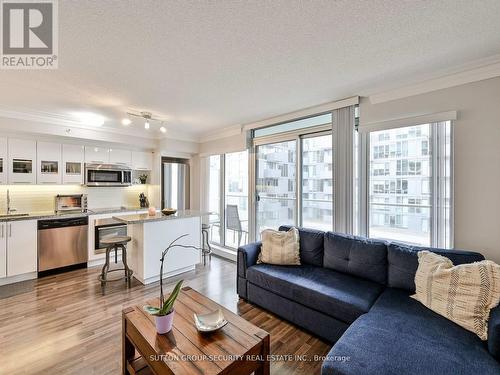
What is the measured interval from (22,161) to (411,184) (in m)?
5.61

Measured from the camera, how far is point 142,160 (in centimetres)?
507

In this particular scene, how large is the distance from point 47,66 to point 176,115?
1757 mm

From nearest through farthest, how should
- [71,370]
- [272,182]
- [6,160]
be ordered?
[71,370], [6,160], [272,182]

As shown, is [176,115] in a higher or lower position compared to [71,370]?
higher

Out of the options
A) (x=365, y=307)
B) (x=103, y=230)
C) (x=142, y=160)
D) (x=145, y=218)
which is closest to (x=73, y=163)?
(x=142, y=160)

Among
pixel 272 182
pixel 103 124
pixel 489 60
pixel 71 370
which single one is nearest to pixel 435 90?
pixel 489 60

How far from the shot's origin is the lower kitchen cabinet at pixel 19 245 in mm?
3297

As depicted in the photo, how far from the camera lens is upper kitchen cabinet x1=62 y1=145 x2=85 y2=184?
4.10m

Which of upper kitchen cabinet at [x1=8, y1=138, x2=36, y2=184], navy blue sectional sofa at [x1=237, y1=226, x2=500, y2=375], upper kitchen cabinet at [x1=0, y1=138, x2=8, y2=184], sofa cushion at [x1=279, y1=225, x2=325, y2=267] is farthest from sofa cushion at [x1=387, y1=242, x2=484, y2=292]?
upper kitchen cabinet at [x1=0, y1=138, x2=8, y2=184]

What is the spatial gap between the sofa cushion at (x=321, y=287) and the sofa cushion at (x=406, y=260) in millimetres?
179

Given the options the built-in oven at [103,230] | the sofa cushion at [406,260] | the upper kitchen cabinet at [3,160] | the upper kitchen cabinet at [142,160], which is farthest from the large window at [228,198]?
the upper kitchen cabinet at [3,160]

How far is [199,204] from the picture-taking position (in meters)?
5.39

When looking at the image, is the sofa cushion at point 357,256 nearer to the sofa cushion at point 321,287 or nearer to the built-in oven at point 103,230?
the sofa cushion at point 321,287

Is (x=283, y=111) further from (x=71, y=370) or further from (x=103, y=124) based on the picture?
(x=71, y=370)
